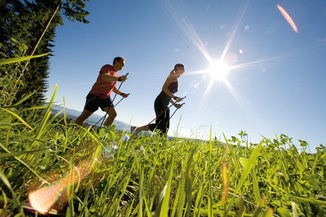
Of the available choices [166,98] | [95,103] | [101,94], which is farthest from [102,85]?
[166,98]

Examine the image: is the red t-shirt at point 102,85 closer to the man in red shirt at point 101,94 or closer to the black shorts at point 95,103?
the man in red shirt at point 101,94

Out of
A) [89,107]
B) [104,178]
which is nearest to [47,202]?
[104,178]

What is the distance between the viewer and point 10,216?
0.46m

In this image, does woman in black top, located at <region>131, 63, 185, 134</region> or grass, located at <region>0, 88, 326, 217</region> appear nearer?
grass, located at <region>0, 88, 326, 217</region>

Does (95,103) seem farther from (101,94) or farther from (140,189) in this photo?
(140,189)

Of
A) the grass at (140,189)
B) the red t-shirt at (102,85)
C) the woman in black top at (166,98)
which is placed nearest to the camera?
the grass at (140,189)

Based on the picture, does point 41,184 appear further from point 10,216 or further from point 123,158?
point 123,158

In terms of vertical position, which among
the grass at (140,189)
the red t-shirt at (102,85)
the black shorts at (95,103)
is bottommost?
the grass at (140,189)

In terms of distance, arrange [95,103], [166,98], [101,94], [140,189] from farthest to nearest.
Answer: [166,98]
[101,94]
[95,103]
[140,189]

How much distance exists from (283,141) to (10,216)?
6.32 ft

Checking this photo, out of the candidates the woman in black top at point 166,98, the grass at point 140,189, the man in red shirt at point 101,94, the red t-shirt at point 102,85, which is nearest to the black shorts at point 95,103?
the man in red shirt at point 101,94

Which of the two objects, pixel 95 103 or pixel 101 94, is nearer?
pixel 95 103

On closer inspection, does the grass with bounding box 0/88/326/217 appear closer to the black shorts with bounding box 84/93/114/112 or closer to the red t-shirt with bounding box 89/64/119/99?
the black shorts with bounding box 84/93/114/112

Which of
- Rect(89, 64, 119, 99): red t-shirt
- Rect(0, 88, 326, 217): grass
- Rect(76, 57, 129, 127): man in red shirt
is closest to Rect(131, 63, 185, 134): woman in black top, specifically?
Rect(76, 57, 129, 127): man in red shirt
